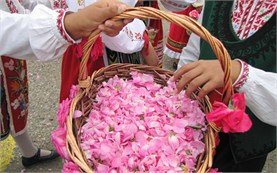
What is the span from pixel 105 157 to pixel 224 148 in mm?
409

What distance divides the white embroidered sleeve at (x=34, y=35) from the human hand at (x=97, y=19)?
0.05 meters

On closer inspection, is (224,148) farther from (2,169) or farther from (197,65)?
(2,169)

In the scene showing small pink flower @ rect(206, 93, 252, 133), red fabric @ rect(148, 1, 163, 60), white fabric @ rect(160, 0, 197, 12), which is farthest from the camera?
red fabric @ rect(148, 1, 163, 60)

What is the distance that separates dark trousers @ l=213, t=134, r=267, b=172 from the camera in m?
1.09

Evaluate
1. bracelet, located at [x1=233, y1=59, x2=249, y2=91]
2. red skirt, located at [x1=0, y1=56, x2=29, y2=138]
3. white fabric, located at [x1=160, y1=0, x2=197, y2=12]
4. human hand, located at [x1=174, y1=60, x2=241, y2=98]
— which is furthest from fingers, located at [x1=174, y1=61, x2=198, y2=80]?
red skirt, located at [x1=0, y1=56, x2=29, y2=138]

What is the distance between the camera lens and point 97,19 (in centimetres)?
83

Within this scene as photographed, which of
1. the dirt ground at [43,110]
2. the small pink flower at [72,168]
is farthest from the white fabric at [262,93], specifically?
the dirt ground at [43,110]

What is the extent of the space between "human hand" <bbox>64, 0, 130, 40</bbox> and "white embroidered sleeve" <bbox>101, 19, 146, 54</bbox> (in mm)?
283

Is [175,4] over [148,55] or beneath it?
over

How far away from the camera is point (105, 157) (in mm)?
843

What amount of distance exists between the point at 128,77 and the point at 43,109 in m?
1.21

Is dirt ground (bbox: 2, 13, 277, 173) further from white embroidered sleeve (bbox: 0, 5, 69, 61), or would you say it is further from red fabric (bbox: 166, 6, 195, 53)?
white embroidered sleeve (bbox: 0, 5, 69, 61)

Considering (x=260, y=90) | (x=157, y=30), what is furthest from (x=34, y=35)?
(x=157, y=30)

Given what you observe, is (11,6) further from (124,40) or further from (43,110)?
(43,110)
